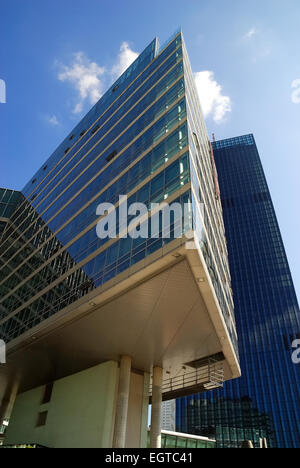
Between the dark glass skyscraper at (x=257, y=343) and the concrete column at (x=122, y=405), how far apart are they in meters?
73.1

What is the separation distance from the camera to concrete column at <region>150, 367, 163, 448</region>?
2311cm

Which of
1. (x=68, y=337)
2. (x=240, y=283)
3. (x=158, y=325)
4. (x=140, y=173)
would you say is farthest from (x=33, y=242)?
(x=240, y=283)

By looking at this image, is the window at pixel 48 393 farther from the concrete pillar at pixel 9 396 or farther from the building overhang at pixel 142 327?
the concrete pillar at pixel 9 396

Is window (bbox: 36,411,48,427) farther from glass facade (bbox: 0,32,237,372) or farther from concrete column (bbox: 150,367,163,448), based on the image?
concrete column (bbox: 150,367,163,448)

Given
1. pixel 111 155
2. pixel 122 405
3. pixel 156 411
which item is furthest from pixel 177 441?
pixel 111 155

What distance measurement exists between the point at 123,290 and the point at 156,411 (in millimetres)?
12017

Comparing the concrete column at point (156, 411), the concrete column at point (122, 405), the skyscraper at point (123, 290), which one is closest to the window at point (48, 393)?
the skyscraper at point (123, 290)

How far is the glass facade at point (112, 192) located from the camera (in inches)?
775

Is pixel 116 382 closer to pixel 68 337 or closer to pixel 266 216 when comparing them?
pixel 68 337

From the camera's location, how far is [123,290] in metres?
17.9

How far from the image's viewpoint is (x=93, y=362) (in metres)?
24.8

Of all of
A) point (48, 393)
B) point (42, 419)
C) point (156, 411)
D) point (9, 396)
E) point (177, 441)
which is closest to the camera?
point (156, 411)

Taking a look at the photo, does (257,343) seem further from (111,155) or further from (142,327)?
(142,327)

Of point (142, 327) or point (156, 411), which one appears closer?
point (142, 327)
